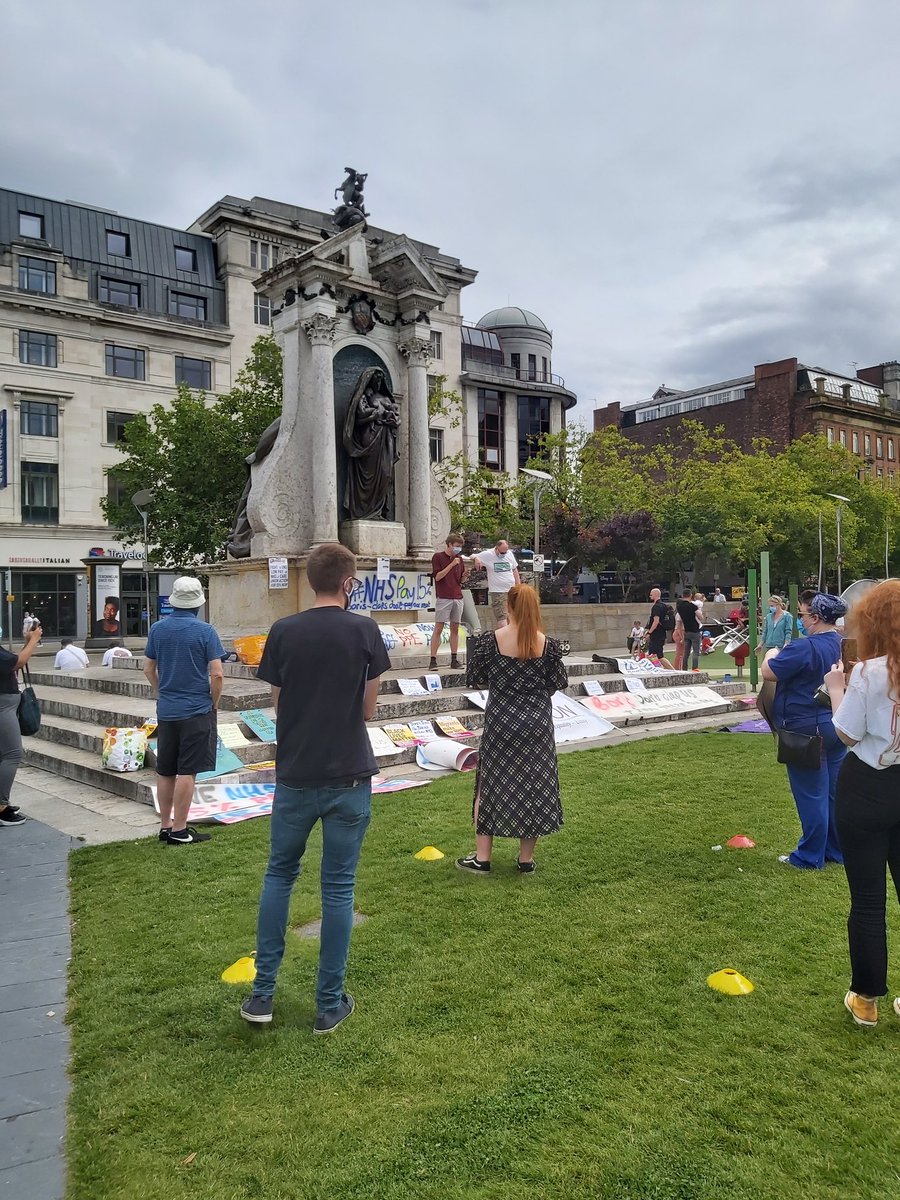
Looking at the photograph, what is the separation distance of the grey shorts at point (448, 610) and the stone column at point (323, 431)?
2469mm

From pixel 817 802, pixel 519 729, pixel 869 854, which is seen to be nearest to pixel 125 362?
pixel 519 729

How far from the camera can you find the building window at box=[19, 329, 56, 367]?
40281mm

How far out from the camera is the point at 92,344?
42.0 m

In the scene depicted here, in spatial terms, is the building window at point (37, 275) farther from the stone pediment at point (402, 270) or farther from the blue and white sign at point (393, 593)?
the blue and white sign at point (393, 593)

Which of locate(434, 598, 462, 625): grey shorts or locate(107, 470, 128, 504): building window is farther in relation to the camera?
locate(107, 470, 128, 504): building window

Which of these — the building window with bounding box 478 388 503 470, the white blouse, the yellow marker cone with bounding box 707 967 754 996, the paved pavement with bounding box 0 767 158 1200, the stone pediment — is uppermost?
the building window with bounding box 478 388 503 470

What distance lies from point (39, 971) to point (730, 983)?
3.43 meters

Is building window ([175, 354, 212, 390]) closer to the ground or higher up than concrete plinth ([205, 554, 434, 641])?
higher up

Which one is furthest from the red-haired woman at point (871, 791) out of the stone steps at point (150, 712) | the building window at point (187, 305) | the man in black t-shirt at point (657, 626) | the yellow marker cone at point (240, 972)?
the building window at point (187, 305)

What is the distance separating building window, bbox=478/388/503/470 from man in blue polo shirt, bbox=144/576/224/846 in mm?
50275

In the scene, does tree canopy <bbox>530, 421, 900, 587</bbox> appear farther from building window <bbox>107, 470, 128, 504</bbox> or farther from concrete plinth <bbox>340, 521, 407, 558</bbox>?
concrete plinth <bbox>340, 521, 407, 558</bbox>

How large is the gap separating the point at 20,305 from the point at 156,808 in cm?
3982

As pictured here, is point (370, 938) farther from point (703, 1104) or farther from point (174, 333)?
point (174, 333)

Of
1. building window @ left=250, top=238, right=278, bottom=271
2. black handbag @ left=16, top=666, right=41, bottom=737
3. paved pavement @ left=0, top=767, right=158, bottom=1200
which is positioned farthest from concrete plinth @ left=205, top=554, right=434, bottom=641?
building window @ left=250, top=238, right=278, bottom=271
